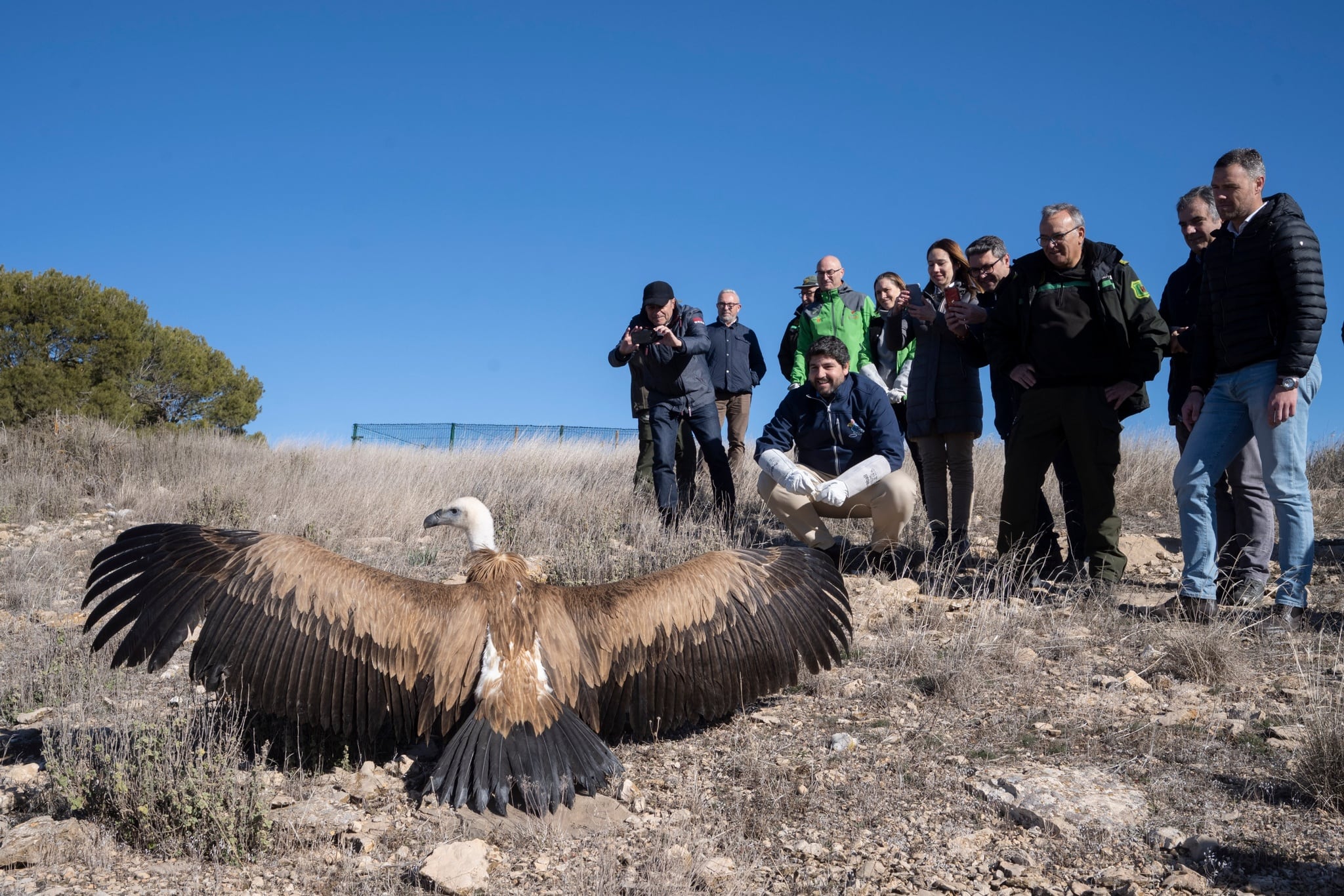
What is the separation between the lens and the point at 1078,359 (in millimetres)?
5812

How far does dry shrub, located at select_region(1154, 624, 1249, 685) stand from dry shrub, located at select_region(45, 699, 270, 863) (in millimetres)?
4142

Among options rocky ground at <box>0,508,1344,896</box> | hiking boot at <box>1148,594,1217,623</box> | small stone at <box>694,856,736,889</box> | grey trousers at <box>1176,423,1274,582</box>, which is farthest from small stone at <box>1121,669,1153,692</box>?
small stone at <box>694,856,736,889</box>

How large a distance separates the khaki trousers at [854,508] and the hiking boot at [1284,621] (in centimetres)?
207

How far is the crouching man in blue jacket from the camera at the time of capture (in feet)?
20.8

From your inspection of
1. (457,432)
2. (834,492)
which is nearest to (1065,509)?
(834,492)

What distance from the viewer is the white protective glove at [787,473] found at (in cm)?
619

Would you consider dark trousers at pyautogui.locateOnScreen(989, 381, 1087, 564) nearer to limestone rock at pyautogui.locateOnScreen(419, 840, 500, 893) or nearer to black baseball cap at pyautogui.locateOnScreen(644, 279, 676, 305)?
black baseball cap at pyautogui.locateOnScreen(644, 279, 676, 305)

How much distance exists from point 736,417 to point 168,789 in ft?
24.1

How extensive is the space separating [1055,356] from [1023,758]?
9.06 ft

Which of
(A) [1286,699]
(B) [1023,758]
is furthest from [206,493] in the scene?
(A) [1286,699]

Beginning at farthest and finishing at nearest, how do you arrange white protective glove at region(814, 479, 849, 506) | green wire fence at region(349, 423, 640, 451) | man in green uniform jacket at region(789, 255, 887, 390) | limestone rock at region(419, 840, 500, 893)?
green wire fence at region(349, 423, 640, 451), man in green uniform jacket at region(789, 255, 887, 390), white protective glove at region(814, 479, 849, 506), limestone rock at region(419, 840, 500, 893)

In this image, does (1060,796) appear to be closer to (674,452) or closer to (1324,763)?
(1324,763)

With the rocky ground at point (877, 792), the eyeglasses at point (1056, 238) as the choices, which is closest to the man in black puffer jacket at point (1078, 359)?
the eyeglasses at point (1056, 238)

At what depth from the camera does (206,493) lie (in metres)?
9.45
